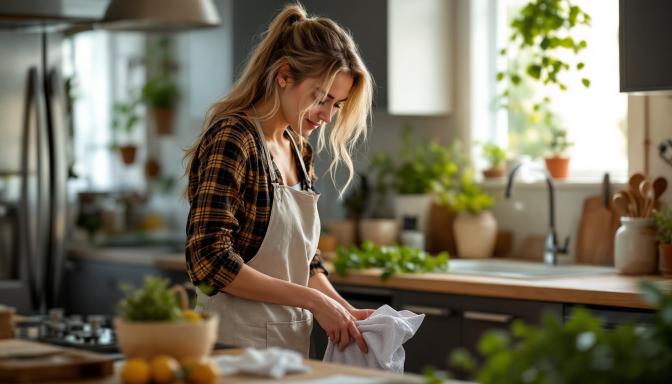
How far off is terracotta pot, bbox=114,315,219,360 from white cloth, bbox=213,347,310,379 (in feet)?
0.31

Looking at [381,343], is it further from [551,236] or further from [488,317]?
[551,236]

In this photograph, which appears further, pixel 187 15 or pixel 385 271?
pixel 385 271

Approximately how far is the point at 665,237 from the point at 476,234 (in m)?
0.95

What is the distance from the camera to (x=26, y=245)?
4.73 meters

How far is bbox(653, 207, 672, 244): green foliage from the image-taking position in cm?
368

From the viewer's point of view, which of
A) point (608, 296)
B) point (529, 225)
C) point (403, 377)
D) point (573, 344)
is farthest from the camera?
point (529, 225)

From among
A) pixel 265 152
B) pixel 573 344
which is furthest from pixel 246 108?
pixel 573 344

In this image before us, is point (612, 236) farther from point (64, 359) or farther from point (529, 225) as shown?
point (64, 359)

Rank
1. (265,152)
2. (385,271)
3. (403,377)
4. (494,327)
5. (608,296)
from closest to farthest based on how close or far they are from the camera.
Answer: (403,377)
(265,152)
(608,296)
(494,327)
(385,271)

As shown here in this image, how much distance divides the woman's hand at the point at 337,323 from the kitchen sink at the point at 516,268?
1.34m

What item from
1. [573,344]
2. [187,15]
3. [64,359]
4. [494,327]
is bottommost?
[494,327]

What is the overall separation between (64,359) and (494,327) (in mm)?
1919

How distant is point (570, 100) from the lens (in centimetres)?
451

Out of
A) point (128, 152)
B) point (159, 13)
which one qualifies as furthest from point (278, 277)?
point (128, 152)
